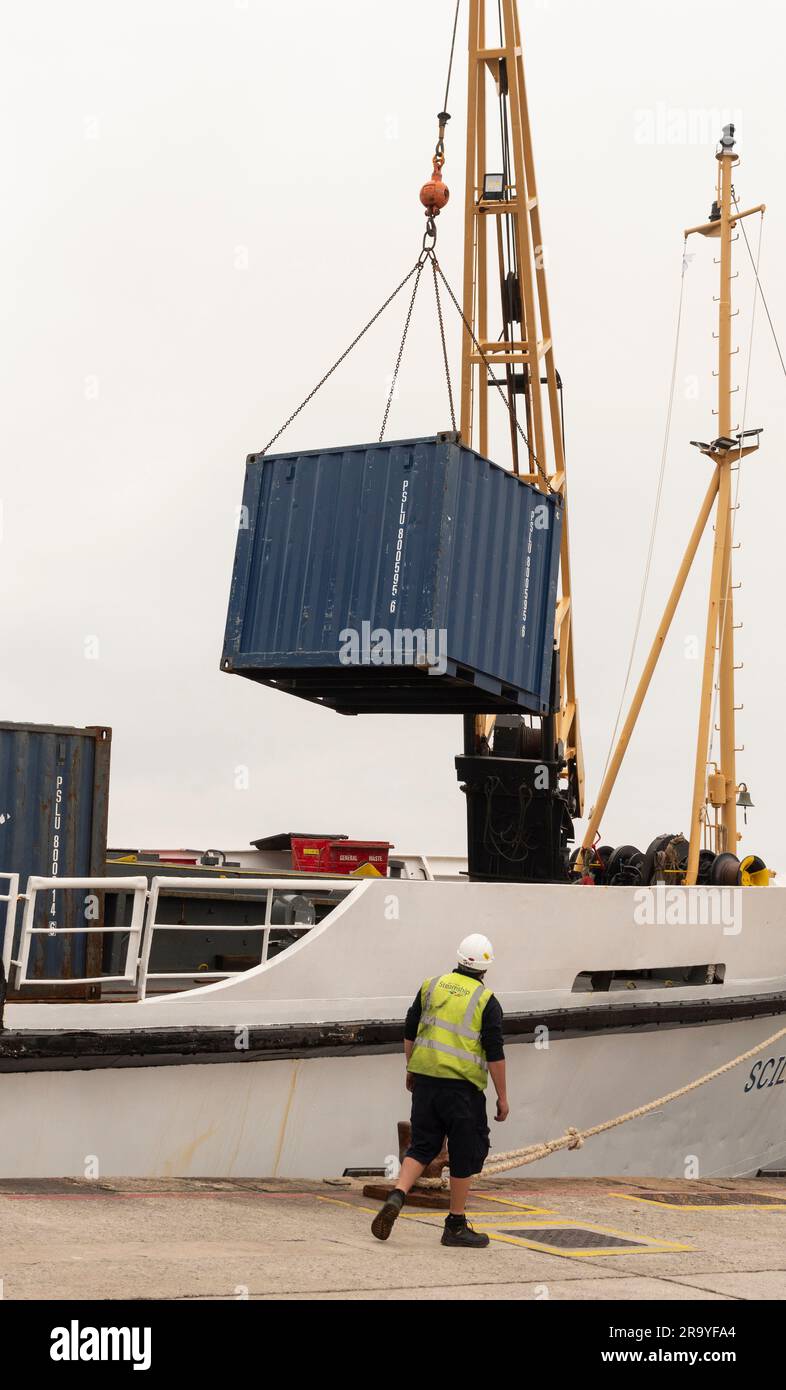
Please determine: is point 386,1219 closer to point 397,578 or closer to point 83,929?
point 83,929

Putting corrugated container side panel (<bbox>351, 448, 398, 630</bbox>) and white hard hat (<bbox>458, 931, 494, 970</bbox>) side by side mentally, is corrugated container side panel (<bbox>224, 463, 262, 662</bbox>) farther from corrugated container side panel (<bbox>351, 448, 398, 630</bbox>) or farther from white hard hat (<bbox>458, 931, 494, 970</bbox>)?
white hard hat (<bbox>458, 931, 494, 970</bbox>)

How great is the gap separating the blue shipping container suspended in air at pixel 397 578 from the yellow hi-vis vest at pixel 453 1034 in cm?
494

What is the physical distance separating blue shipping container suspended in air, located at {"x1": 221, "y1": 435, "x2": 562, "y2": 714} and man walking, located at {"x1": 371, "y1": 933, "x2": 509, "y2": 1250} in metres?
5.01

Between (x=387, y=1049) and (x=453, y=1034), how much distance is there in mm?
2643

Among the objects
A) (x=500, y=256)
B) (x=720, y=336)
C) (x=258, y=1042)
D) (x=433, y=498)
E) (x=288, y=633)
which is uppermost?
(x=500, y=256)

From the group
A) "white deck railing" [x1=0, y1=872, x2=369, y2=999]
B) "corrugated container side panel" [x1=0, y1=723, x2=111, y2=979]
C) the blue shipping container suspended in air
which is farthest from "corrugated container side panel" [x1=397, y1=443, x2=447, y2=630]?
"corrugated container side panel" [x1=0, y1=723, x2=111, y2=979]

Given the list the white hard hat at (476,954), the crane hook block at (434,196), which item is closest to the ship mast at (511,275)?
the crane hook block at (434,196)

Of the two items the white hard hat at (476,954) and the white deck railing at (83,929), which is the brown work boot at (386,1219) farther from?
the white deck railing at (83,929)

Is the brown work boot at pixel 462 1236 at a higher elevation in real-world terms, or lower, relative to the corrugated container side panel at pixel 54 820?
lower

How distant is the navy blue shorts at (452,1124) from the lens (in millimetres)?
6551
